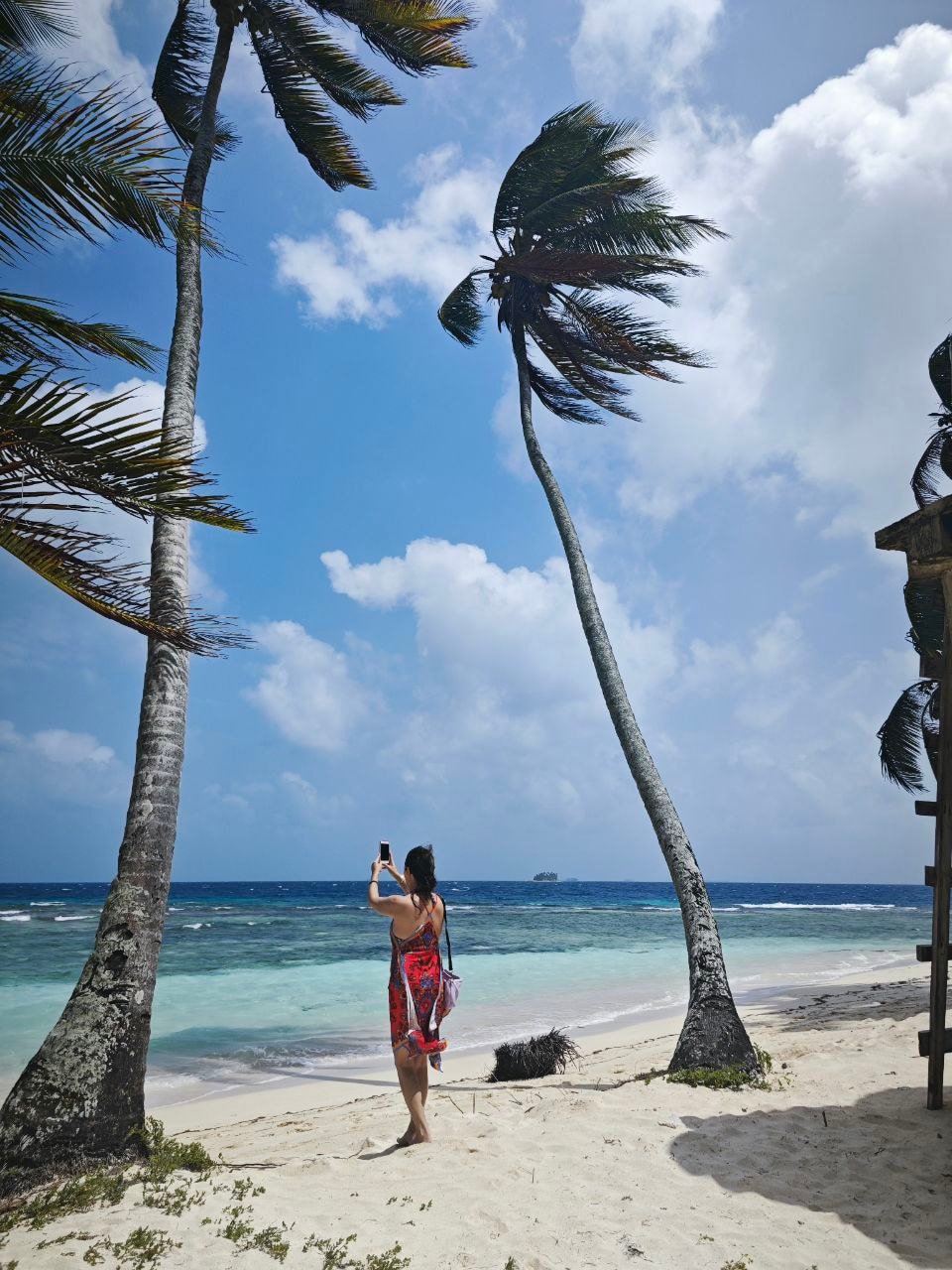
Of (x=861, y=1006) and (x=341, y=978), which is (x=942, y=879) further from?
(x=341, y=978)

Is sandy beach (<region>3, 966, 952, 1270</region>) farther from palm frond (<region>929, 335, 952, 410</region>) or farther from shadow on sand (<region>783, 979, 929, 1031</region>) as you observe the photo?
palm frond (<region>929, 335, 952, 410</region>)

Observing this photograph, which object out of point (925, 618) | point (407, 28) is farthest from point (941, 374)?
point (407, 28)

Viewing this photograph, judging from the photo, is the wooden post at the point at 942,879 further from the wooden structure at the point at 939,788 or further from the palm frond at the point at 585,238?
the palm frond at the point at 585,238

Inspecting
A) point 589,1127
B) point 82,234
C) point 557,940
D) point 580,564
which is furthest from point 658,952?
point 82,234

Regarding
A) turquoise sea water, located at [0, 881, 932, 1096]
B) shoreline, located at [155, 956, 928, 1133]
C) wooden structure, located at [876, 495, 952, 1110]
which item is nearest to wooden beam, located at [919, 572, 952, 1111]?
wooden structure, located at [876, 495, 952, 1110]

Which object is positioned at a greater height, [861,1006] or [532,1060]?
[532,1060]

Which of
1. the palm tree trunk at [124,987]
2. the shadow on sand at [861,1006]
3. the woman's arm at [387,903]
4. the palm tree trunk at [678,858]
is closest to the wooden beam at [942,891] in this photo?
the palm tree trunk at [678,858]

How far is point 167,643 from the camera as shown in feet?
14.0

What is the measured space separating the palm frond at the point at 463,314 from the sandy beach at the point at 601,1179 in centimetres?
1008

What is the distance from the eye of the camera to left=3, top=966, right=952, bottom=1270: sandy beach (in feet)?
11.8

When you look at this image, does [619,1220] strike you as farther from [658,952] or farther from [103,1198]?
[658,952]

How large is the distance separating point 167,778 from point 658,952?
68.1 ft

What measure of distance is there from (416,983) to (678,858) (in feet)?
11.6

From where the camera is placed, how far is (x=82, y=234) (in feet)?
14.5
